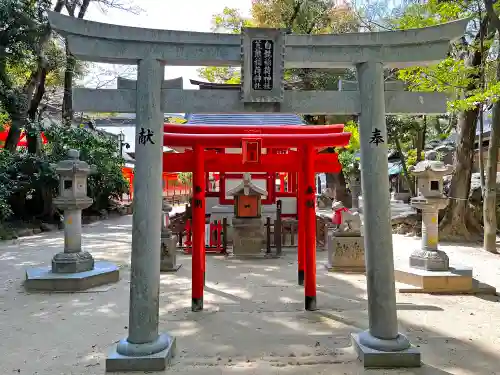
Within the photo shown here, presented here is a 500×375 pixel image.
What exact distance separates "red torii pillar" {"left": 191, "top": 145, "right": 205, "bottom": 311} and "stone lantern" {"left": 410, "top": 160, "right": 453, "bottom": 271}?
438 cm

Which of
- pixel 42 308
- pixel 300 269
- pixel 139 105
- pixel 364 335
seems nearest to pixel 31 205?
pixel 42 308

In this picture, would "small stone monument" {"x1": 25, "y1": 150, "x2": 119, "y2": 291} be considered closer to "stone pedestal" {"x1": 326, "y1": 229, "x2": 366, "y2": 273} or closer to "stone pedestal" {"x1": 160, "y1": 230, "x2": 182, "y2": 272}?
"stone pedestal" {"x1": 160, "y1": 230, "x2": 182, "y2": 272}

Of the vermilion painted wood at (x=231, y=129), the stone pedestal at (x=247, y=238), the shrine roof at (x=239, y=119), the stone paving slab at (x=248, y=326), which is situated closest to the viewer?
the stone paving slab at (x=248, y=326)

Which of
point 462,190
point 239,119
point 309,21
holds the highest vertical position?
point 309,21

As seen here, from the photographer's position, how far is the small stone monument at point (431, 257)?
684 cm

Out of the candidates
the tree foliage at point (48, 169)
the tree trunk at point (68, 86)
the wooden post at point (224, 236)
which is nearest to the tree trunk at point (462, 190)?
the wooden post at point (224, 236)

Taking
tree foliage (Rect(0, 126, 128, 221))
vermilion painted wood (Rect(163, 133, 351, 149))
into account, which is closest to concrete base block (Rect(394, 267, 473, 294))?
vermilion painted wood (Rect(163, 133, 351, 149))

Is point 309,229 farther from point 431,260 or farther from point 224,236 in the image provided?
point 224,236

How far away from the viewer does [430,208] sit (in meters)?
7.66

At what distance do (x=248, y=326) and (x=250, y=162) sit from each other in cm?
237

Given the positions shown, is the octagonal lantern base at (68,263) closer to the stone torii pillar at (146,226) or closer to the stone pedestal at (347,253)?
the stone torii pillar at (146,226)

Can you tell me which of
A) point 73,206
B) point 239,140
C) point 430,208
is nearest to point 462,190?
point 430,208

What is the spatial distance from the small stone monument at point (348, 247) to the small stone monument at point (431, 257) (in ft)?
3.92

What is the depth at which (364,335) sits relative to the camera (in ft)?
13.8
